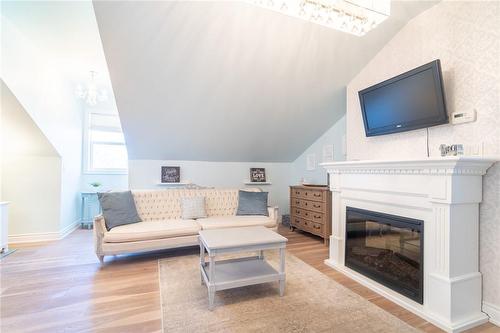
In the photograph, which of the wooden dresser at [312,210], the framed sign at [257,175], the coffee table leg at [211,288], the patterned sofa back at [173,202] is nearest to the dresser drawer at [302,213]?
the wooden dresser at [312,210]

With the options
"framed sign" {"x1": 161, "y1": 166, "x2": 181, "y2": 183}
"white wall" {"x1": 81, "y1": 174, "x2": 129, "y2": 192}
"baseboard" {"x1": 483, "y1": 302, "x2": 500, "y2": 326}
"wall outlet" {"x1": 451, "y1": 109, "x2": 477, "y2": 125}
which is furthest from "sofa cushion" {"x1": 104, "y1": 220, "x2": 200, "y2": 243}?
"wall outlet" {"x1": 451, "y1": 109, "x2": 477, "y2": 125}

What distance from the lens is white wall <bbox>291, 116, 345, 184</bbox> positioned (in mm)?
4184

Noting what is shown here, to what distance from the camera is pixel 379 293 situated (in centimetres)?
224

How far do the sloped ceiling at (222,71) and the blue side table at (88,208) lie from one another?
134cm

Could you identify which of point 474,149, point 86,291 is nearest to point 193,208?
point 86,291

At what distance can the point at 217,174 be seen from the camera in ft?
16.2

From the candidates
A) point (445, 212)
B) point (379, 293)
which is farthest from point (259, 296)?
point (445, 212)

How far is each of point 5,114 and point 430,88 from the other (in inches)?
191

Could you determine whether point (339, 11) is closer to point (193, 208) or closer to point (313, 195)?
point (313, 195)

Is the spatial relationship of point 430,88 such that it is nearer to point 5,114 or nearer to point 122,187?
point 5,114

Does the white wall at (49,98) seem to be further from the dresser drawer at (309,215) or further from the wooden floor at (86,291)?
the dresser drawer at (309,215)

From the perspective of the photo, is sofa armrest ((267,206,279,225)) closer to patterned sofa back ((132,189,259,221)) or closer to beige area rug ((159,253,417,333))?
patterned sofa back ((132,189,259,221))

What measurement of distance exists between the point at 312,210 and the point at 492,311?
91.6 inches

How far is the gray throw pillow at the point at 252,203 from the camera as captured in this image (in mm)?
3871
